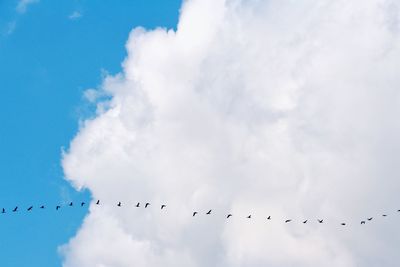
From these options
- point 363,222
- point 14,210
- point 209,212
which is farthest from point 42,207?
point 363,222

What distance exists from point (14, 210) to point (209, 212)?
157 ft

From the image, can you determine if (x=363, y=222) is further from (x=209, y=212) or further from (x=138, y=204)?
(x=138, y=204)

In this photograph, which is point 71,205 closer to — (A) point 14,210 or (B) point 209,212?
(A) point 14,210

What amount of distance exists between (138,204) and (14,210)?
30.8 meters

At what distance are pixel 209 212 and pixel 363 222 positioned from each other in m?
48.2

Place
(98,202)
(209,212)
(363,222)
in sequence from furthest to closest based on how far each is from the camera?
(363,222) < (209,212) < (98,202)

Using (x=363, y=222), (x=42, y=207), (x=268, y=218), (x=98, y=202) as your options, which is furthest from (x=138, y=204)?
(x=363, y=222)

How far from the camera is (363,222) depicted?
140750mm

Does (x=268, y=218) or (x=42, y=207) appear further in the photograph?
(x=268, y=218)

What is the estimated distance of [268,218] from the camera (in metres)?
126

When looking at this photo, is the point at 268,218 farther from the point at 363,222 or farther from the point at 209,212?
the point at 363,222

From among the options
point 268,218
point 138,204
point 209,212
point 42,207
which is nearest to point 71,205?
point 42,207

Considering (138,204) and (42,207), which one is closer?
(42,207)

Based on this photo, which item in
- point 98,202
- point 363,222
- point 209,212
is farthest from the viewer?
point 363,222
